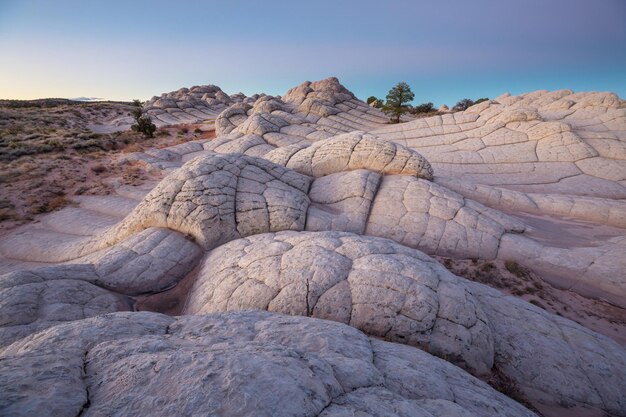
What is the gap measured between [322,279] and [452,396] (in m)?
3.21

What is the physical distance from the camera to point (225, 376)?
8.35 feet

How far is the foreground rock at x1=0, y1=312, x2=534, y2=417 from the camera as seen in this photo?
231cm

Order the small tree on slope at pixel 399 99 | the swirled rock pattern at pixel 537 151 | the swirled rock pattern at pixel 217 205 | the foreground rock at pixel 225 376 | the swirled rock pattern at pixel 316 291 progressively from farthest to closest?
the small tree on slope at pixel 399 99 < the swirled rock pattern at pixel 537 151 < the swirled rock pattern at pixel 217 205 < the swirled rock pattern at pixel 316 291 < the foreground rock at pixel 225 376

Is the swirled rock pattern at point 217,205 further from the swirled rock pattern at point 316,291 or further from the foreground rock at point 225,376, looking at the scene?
the foreground rock at point 225,376

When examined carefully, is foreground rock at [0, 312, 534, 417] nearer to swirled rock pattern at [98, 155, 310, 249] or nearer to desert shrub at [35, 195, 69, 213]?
swirled rock pattern at [98, 155, 310, 249]

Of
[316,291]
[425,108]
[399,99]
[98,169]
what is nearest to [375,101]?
[425,108]

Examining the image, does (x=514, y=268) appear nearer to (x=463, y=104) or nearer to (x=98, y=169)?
(x=98, y=169)

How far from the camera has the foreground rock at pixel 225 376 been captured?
2311mm

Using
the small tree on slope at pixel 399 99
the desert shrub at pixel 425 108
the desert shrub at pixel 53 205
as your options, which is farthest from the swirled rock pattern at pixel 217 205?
the desert shrub at pixel 425 108

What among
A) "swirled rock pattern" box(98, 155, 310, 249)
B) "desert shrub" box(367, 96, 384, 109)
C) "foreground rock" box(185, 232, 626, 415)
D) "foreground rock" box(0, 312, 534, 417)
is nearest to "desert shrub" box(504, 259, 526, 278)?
"foreground rock" box(185, 232, 626, 415)

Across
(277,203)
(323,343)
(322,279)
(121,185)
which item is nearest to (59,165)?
(121,185)

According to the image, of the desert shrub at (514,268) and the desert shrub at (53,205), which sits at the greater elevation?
the desert shrub at (514,268)

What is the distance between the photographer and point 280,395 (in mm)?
2445

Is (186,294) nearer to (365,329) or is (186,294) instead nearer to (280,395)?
(365,329)
